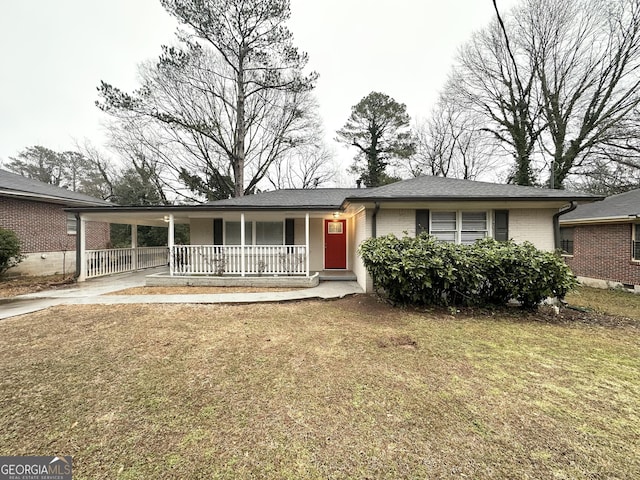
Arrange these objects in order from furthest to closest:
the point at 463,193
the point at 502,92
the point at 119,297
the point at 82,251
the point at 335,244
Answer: the point at 502,92, the point at 335,244, the point at 82,251, the point at 463,193, the point at 119,297

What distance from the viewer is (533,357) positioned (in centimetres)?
350

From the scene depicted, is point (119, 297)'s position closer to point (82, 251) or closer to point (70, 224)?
point (82, 251)

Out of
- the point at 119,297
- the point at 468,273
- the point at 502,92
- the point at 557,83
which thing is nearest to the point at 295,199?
the point at 119,297

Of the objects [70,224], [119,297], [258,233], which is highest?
[70,224]

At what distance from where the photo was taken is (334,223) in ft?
34.6

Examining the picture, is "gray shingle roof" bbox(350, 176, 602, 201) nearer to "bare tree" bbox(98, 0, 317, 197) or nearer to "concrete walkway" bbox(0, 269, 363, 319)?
"concrete walkway" bbox(0, 269, 363, 319)

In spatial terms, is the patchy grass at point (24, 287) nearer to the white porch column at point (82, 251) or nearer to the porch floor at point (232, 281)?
the white porch column at point (82, 251)

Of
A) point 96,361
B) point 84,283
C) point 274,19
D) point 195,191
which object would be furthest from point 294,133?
point 96,361

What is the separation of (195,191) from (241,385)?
18.6 meters

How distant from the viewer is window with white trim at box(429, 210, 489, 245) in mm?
7172

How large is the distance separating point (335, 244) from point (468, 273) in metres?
5.75

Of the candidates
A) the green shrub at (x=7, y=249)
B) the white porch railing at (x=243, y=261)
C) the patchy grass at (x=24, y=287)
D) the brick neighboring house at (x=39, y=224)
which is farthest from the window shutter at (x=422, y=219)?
the brick neighboring house at (x=39, y=224)

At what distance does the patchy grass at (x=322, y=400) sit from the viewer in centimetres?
182

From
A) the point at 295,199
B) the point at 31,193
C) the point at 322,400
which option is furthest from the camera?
the point at 295,199
